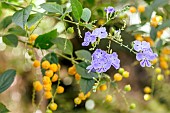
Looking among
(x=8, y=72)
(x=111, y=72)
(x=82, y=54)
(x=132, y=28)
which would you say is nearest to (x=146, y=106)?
(x=111, y=72)

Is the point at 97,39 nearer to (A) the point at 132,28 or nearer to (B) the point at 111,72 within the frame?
(A) the point at 132,28

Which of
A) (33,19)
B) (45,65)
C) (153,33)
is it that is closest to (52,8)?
(33,19)

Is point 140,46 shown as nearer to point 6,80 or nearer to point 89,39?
point 89,39

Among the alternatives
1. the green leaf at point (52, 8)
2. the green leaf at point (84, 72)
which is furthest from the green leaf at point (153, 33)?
the green leaf at point (52, 8)

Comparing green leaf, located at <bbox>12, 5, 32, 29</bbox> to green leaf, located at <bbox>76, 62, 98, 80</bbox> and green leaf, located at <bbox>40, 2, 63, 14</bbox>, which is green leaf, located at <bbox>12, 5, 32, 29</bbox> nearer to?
green leaf, located at <bbox>40, 2, 63, 14</bbox>

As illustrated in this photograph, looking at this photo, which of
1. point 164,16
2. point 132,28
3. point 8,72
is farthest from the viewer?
point 164,16

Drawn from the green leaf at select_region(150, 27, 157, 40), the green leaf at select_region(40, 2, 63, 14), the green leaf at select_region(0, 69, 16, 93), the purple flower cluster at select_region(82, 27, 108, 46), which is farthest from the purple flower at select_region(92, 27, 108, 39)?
the green leaf at select_region(150, 27, 157, 40)
